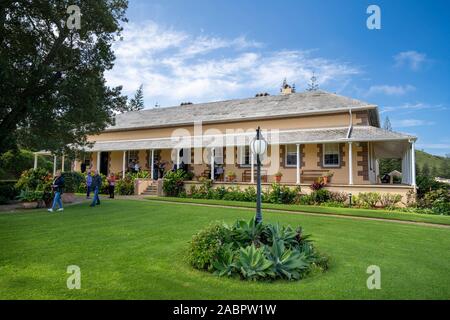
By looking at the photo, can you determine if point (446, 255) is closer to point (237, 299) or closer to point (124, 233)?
point (237, 299)

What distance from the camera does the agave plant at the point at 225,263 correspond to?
Result: 4.83 meters

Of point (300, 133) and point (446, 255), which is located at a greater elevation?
point (300, 133)

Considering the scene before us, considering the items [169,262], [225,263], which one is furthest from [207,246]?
[169,262]

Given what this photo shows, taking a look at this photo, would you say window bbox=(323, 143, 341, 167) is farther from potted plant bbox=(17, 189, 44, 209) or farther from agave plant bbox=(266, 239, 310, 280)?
potted plant bbox=(17, 189, 44, 209)

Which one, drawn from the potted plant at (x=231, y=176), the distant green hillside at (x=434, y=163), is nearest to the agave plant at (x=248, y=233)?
the potted plant at (x=231, y=176)

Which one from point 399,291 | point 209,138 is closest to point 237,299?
point 399,291

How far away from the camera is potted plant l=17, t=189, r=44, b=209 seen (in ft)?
43.0

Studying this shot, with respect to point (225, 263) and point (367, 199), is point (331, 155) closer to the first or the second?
point (367, 199)

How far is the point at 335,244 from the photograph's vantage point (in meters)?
7.01

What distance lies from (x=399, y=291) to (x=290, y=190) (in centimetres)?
1245

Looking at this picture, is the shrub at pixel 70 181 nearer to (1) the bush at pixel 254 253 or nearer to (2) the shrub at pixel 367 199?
(1) the bush at pixel 254 253

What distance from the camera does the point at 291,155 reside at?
19.6 m

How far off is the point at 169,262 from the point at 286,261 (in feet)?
6.81

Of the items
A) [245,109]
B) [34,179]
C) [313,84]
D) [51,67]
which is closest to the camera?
[51,67]
